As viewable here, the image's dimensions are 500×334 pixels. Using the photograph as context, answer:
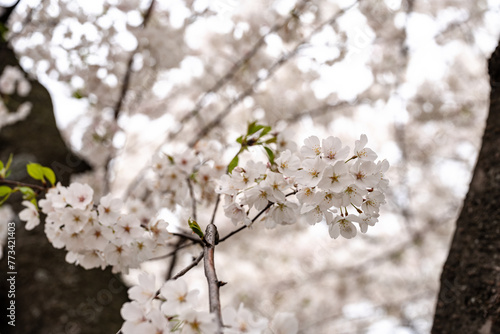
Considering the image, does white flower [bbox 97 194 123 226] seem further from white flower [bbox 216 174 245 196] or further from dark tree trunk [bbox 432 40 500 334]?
dark tree trunk [bbox 432 40 500 334]

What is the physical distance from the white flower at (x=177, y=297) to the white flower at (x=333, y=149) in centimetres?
35

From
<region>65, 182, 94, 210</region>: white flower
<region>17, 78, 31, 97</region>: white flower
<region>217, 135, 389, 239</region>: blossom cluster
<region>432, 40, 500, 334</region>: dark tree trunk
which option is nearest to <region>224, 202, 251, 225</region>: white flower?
<region>217, 135, 389, 239</region>: blossom cluster

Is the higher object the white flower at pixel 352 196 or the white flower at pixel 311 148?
the white flower at pixel 352 196

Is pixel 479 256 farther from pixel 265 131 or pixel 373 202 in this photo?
pixel 265 131

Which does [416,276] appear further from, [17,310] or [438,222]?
[17,310]

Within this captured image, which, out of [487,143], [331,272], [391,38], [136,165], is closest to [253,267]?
[331,272]

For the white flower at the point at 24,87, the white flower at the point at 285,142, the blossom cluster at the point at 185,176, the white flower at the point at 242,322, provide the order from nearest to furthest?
1. the white flower at the point at 242,322
2. the white flower at the point at 285,142
3. the blossom cluster at the point at 185,176
4. the white flower at the point at 24,87

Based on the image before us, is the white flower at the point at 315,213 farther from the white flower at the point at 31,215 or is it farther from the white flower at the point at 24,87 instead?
the white flower at the point at 24,87

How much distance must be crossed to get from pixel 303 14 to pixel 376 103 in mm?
1801

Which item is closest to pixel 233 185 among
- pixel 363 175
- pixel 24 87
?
pixel 363 175

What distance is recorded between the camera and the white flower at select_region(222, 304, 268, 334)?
1.76ft

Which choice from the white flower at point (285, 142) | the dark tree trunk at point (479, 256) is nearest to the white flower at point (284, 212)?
the white flower at point (285, 142)

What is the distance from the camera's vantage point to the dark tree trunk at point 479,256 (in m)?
1.07

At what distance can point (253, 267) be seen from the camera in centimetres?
602
